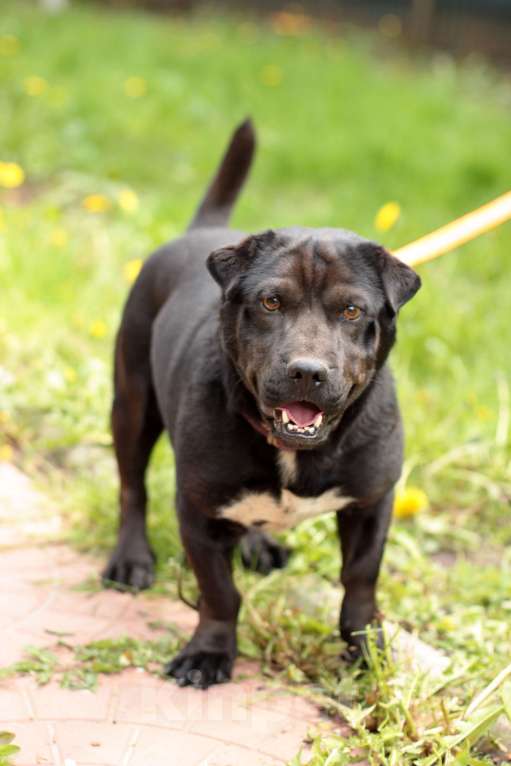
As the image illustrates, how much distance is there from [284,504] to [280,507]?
23 millimetres

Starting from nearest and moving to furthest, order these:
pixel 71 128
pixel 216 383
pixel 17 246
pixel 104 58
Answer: pixel 216 383, pixel 17 246, pixel 71 128, pixel 104 58

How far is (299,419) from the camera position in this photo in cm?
296

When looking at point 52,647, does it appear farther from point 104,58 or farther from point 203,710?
point 104,58

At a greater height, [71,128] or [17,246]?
[71,128]

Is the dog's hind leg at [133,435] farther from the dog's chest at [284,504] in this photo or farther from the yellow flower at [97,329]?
the yellow flower at [97,329]

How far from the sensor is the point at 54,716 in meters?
3.07

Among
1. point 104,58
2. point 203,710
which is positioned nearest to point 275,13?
point 104,58

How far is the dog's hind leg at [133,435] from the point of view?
4074 mm

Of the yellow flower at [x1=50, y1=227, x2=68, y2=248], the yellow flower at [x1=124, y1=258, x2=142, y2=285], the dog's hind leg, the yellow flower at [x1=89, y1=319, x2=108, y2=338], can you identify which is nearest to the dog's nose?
the dog's hind leg

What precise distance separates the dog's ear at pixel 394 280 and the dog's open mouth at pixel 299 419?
1.21ft

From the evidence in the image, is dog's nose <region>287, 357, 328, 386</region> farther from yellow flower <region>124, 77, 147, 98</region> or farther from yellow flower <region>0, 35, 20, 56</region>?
yellow flower <region>0, 35, 20, 56</region>

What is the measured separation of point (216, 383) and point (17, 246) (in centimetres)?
342

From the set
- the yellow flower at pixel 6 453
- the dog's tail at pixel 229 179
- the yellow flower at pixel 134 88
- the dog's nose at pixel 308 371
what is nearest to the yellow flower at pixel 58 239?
the yellow flower at pixel 6 453

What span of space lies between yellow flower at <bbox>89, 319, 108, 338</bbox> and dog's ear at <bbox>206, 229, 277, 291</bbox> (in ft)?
8.05
